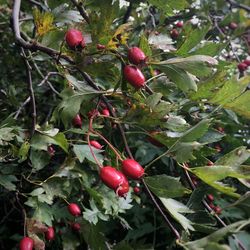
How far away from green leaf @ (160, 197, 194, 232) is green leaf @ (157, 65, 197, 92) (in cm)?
25

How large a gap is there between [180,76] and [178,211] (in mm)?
287

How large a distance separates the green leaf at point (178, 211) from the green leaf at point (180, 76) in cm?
25

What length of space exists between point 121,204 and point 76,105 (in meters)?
0.64

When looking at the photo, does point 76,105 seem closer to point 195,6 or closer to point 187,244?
point 187,244

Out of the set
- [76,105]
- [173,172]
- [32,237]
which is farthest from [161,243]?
[76,105]

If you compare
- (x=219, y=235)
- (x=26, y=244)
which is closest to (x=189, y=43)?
(x=219, y=235)

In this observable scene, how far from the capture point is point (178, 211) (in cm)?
83

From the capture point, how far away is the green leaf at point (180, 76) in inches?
34.9

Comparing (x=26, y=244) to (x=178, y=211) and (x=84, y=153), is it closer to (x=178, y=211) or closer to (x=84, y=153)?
(x=84, y=153)

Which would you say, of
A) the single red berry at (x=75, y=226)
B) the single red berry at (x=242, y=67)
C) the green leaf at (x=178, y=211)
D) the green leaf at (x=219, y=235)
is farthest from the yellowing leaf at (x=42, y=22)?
the single red berry at (x=242, y=67)

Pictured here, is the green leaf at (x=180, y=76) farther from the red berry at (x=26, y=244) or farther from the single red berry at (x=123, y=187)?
the red berry at (x=26, y=244)

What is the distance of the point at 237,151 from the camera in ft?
2.67

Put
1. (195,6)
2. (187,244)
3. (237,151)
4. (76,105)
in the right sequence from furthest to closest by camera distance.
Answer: (195,6) → (76,105) → (237,151) → (187,244)

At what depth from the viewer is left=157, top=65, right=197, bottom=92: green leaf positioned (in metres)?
0.89
